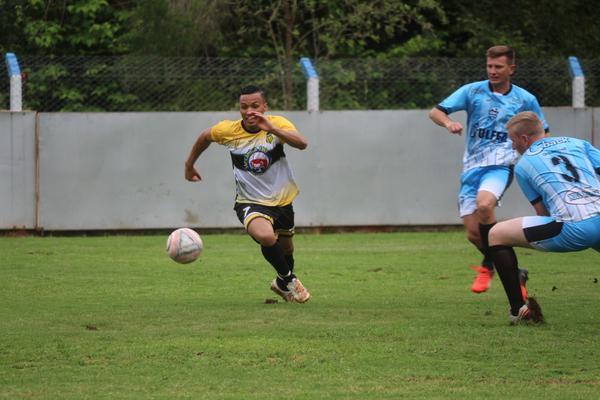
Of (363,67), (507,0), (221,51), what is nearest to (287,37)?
(221,51)

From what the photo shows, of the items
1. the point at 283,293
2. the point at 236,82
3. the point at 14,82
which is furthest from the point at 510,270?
the point at 14,82

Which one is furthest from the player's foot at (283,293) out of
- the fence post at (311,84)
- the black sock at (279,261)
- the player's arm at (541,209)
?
the fence post at (311,84)

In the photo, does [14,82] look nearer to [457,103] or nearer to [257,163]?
[257,163]

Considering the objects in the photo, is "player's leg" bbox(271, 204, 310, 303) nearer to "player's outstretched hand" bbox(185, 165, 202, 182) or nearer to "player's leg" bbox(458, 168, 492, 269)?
"player's outstretched hand" bbox(185, 165, 202, 182)

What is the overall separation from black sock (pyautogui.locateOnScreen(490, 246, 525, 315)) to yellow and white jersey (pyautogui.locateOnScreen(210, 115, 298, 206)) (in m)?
2.41

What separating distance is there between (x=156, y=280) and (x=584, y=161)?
16.9 ft

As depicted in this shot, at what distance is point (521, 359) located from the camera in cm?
673

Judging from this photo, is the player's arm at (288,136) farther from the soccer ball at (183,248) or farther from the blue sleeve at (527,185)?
the blue sleeve at (527,185)

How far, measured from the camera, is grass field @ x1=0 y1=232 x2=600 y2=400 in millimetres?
6035

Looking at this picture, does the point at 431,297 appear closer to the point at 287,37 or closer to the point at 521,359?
the point at 521,359

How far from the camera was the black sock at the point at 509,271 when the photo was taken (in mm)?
7969

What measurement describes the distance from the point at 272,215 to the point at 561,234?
2.96 m

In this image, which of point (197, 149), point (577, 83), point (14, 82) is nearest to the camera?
point (197, 149)

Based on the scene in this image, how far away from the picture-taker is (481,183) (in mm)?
9734
